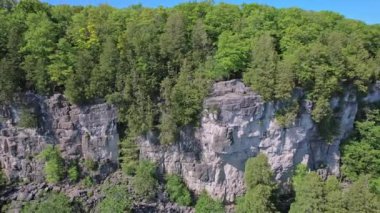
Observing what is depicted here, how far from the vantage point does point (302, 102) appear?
3042 cm

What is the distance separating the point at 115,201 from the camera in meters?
29.0

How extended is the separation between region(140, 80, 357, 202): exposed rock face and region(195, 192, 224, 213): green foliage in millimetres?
717

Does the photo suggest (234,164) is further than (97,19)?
No

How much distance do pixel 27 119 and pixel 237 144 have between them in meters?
17.8

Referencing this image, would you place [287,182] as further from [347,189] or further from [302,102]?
[302,102]

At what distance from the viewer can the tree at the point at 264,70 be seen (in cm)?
2905

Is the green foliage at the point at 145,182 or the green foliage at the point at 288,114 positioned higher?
the green foliage at the point at 288,114

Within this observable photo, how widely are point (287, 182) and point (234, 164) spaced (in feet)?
16.1

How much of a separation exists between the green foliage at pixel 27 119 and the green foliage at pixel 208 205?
1559 centimetres

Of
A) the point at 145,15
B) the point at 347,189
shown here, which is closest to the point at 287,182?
the point at 347,189

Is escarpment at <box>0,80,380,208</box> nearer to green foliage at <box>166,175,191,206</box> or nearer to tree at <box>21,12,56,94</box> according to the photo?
green foliage at <box>166,175,191,206</box>

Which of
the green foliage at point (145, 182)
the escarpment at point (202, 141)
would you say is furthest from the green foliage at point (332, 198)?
the green foliage at point (145, 182)

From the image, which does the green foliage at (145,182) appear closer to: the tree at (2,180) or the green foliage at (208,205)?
the green foliage at (208,205)

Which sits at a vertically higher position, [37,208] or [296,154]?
[296,154]
